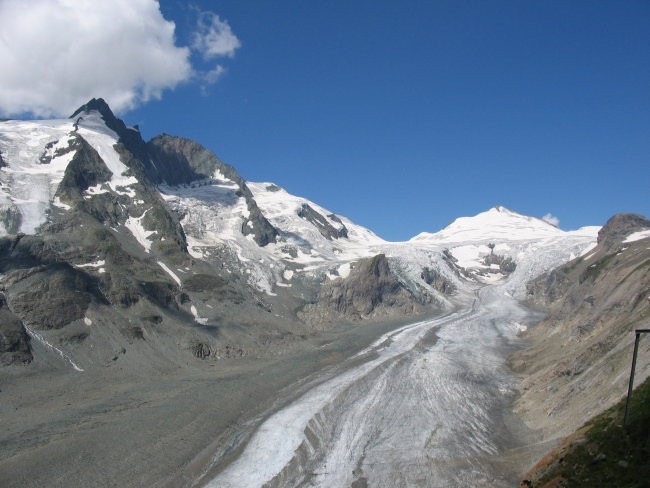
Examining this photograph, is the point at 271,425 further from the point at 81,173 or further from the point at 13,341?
the point at 81,173

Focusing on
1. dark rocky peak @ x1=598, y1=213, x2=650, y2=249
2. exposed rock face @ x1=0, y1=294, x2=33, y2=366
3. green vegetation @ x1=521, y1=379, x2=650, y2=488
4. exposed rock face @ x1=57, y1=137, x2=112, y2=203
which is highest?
exposed rock face @ x1=57, y1=137, x2=112, y2=203

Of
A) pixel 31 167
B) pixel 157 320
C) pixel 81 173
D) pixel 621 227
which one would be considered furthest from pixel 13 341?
pixel 621 227

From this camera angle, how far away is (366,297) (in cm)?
17788

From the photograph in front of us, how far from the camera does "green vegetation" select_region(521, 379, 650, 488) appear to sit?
26047mm

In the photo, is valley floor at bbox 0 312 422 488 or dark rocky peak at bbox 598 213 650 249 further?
dark rocky peak at bbox 598 213 650 249

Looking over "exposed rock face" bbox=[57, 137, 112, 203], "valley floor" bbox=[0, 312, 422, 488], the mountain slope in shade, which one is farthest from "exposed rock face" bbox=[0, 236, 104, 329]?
"exposed rock face" bbox=[57, 137, 112, 203]

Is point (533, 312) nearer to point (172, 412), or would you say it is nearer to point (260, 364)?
point (260, 364)

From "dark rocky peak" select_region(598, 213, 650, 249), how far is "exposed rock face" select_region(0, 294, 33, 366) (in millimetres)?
162236

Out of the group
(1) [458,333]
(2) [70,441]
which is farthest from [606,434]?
(1) [458,333]

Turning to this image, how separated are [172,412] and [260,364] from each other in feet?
109

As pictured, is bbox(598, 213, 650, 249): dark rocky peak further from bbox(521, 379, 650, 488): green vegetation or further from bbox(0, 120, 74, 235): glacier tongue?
bbox(521, 379, 650, 488): green vegetation

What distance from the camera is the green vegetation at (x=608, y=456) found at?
85.5 ft

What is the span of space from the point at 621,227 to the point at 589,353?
5772 inches

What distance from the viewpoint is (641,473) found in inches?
989
